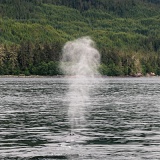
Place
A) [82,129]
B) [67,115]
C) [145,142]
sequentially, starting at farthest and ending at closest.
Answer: [67,115] → [82,129] → [145,142]

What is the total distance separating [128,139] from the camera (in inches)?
1801

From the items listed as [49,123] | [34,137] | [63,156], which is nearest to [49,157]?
[63,156]

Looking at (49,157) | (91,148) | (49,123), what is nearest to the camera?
(49,157)

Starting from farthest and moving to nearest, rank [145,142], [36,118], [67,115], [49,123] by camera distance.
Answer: [67,115]
[36,118]
[49,123]
[145,142]

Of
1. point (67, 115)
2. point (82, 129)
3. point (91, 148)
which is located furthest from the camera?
point (67, 115)

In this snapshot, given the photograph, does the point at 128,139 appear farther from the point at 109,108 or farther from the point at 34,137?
the point at 109,108

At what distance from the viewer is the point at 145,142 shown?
145 ft

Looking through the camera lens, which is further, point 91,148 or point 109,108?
point 109,108

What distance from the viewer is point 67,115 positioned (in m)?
67.6

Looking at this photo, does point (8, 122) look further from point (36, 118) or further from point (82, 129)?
point (82, 129)

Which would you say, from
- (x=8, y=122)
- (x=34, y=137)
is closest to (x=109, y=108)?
(x=8, y=122)

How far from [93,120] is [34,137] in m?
15.3

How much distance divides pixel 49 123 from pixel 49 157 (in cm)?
2045

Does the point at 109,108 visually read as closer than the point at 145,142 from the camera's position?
No
